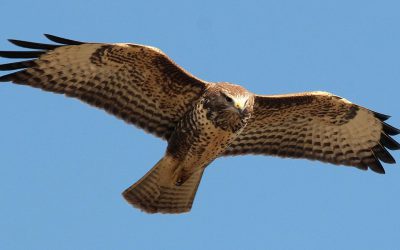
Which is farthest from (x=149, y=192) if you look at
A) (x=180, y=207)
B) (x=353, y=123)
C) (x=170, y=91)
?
(x=353, y=123)

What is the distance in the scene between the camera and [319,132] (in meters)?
14.4

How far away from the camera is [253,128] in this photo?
1409cm

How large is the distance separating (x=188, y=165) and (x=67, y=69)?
191cm

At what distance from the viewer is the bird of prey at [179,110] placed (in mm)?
12922

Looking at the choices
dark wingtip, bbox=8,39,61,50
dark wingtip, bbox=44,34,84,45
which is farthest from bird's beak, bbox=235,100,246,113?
dark wingtip, bbox=8,39,61,50

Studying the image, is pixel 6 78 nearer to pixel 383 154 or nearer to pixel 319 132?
pixel 319 132

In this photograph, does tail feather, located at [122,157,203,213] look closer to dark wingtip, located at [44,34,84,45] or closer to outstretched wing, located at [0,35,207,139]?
outstretched wing, located at [0,35,207,139]

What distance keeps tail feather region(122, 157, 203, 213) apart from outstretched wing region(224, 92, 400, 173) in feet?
2.44

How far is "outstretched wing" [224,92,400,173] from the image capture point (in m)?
13.8

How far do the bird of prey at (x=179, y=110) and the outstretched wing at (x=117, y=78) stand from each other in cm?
1

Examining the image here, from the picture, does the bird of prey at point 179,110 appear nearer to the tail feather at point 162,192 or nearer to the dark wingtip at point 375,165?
the tail feather at point 162,192

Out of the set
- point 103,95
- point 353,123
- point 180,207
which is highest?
point 353,123

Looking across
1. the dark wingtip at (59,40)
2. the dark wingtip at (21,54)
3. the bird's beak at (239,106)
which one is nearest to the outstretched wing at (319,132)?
the bird's beak at (239,106)

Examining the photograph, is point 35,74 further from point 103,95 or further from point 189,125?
point 189,125
